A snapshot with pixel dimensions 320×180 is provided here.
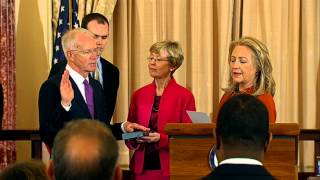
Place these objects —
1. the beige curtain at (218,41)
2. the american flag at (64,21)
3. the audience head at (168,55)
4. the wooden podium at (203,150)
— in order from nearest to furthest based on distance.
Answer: the wooden podium at (203,150), the audience head at (168,55), the american flag at (64,21), the beige curtain at (218,41)

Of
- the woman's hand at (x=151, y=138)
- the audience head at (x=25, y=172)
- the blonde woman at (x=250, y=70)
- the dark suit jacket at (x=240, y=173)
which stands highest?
the blonde woman at (x=250, y=70)

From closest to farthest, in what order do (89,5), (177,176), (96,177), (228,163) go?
1. (96,177)
2. (228,163)
3. (177,176)
4. (89,5)

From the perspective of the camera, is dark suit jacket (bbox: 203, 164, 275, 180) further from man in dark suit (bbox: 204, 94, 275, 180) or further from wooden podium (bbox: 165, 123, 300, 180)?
wooden podium (bbox: 165, 123, 300, 180)

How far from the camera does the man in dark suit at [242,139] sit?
2.46 metres

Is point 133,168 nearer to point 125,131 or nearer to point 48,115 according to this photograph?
point 125,131

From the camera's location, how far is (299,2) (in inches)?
272

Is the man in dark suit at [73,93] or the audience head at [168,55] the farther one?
the audience head at [168,55]

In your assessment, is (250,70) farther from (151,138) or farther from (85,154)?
(85,154)

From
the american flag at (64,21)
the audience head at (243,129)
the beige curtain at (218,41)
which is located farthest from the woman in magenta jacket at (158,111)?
the audience head at (243,129)

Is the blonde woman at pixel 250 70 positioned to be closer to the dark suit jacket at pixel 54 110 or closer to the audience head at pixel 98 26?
the dark suit jacket at pixel 54 110

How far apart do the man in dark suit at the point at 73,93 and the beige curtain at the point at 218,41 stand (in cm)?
231

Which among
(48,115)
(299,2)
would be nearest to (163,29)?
(299,2)

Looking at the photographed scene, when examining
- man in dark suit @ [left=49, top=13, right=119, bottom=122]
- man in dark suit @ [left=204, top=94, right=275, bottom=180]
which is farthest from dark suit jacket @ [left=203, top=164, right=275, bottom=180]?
man in dark suit @ [left=49, top=13, right=119, bottom=122]

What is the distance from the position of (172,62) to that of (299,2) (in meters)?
2.30
